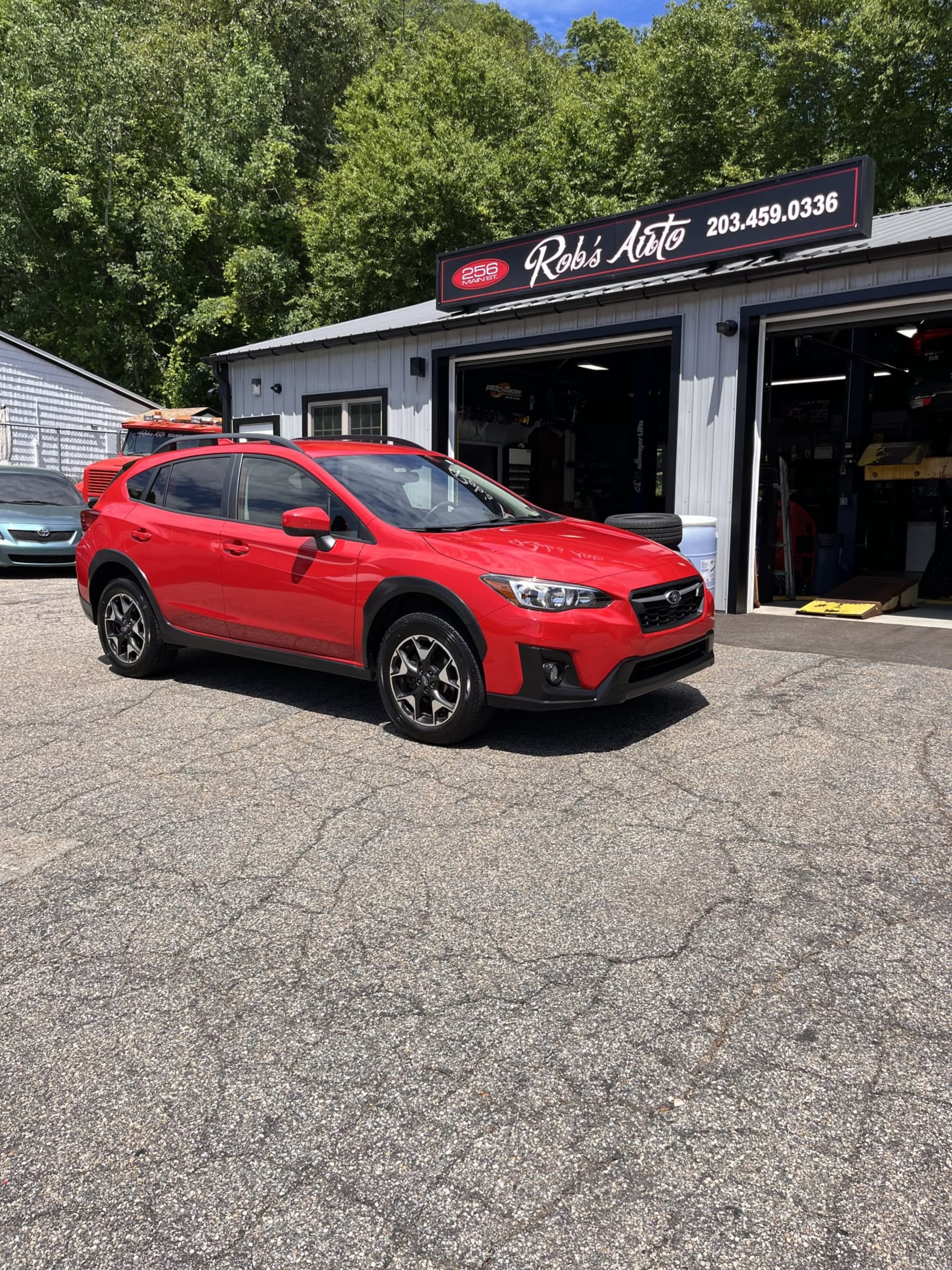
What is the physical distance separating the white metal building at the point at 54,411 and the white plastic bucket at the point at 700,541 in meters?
20.2

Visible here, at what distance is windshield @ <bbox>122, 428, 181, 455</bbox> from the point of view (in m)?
17.5

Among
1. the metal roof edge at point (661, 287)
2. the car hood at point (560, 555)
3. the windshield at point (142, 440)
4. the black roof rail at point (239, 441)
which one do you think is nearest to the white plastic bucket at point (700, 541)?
the metal roof edge at point (661, 287)

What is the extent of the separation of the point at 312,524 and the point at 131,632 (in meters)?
2.12

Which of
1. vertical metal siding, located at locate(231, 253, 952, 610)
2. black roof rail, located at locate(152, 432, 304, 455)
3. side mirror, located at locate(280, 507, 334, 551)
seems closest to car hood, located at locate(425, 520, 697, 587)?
side mirror, located at locate(280, 507, 334, 551)

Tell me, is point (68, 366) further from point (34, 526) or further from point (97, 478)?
point (34, 526)

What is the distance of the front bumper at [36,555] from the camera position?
12.2 metres

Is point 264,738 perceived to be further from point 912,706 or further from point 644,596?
point 912,706

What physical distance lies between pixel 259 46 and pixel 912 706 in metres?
38.4

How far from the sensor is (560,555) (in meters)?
4.88

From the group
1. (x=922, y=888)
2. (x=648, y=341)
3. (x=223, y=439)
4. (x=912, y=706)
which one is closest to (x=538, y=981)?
(x=922, y=888)

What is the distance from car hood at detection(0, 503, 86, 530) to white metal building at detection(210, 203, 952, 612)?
395 centimetres

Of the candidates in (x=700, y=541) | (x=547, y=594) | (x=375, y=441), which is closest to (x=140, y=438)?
(x=700, y=541)

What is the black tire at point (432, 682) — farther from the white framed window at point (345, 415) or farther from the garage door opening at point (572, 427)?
the white framed window at point (345, 415)

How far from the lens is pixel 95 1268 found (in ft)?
5.49
